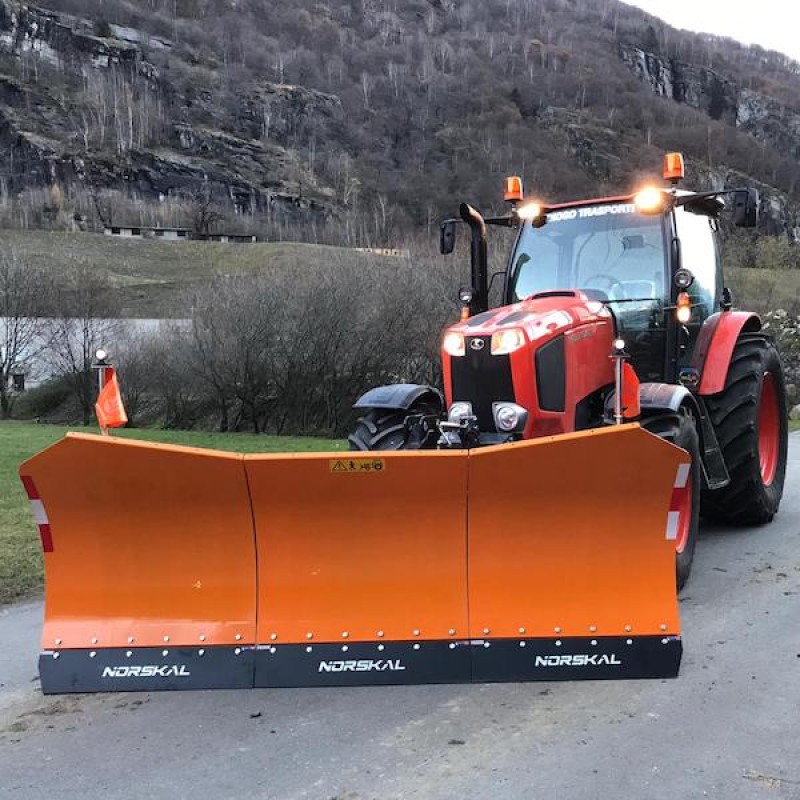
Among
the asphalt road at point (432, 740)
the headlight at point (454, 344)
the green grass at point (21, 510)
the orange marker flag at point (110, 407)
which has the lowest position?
the green grass at point (21, 510)

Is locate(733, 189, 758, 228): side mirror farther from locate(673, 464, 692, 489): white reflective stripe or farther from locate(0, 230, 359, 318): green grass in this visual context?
locate(0, 230, 359, 318): green grass

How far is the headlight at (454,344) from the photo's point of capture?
196 inches

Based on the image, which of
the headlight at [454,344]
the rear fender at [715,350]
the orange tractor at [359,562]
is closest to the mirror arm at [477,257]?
the headlight at [454,344]

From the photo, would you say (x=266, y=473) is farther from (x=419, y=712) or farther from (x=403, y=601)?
(x=419, y=712)

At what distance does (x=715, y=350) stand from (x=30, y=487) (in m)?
4.70

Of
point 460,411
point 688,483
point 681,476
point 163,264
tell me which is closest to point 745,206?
point 688,483

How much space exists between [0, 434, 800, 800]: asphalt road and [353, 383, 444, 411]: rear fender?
225 cm

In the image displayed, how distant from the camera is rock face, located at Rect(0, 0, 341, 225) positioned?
94.9 metres

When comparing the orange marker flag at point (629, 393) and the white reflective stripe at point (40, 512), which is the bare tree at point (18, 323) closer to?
the white reflective stripe at point (40, 512)

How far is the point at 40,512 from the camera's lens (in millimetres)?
3754

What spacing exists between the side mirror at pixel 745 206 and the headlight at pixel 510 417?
212 cm

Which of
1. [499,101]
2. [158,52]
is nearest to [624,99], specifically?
[499,101]

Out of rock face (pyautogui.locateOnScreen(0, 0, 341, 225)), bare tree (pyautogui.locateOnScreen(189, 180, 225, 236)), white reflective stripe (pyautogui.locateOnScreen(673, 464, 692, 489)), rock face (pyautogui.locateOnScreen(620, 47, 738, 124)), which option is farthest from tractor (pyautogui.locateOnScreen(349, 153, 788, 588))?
rock face (pyautogui.locateOnScreen(620, 47, 738, 124))

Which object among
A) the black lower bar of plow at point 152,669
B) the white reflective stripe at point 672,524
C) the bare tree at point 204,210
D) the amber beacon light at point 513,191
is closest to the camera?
the black lower bar of plow at point 152,669
